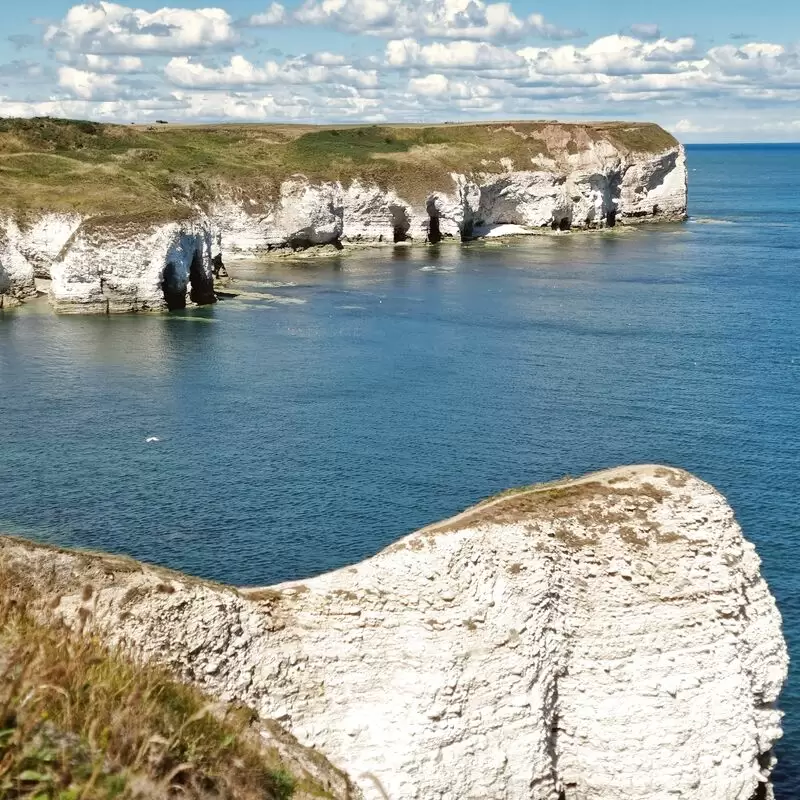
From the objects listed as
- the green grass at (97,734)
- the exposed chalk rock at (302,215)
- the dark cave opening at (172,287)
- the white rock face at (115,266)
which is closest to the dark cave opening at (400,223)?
the exposed chalk rock at (302,215)

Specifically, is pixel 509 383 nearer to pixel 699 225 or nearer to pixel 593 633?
pixel 593 633

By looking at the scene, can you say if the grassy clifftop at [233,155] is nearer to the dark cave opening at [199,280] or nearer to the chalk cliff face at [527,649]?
the dark cave opening at [199,280]

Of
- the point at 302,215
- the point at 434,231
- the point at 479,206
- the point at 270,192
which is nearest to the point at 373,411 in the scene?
the point at 270,192

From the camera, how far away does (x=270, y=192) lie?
138 m

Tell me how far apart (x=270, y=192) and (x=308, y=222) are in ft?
22.0

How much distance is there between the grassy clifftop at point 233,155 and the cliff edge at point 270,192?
30cm

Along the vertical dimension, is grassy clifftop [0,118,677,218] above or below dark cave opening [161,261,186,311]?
above

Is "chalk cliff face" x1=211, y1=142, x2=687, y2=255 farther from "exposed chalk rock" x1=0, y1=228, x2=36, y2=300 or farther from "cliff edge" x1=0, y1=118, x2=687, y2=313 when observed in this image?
"exposed chalk rock" x1=0, y1=228, x2=36, y2=300

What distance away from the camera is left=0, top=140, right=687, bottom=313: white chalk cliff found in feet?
319

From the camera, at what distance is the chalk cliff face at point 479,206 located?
138 meters

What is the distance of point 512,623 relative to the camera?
21.3 m

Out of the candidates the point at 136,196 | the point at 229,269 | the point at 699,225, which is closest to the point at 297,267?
the point at 229,269

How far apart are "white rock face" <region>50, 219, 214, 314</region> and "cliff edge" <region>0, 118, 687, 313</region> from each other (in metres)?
0.13

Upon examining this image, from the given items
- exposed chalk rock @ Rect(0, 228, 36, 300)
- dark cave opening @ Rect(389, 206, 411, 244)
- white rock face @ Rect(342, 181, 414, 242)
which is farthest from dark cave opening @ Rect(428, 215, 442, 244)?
exposed chalk rock @ Rect(0, 228, 36, 300)
